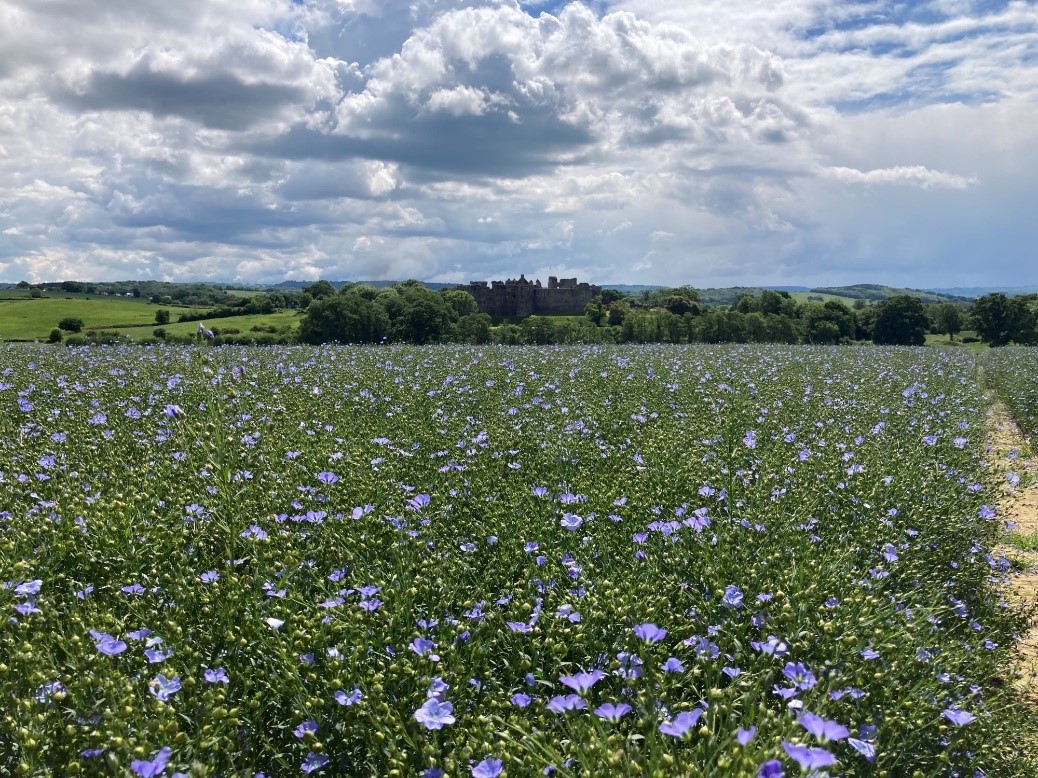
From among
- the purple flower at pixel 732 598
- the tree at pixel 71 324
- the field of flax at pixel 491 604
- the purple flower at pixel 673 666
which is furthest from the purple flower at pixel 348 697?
the tree at pixel 71 324

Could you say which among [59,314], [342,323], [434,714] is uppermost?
[59,314]

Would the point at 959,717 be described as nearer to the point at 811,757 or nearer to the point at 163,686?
the point at 811,757

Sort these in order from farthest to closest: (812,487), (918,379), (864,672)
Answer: (918,379), (812,487), (864,672)

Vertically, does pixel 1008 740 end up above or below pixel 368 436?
below

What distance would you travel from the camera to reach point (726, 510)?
3.95 m

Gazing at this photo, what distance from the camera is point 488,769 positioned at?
1.86 m

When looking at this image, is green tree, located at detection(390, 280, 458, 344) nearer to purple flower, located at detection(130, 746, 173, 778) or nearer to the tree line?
the tree line

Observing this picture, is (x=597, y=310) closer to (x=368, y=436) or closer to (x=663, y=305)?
(x=663, y=305)

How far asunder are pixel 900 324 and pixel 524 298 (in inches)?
2550

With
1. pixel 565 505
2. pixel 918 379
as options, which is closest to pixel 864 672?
pixel 565 505

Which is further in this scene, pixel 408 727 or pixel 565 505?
pixel 565 505

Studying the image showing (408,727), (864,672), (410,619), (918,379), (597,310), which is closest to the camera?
(408,727)

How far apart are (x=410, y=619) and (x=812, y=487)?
9.46 feet

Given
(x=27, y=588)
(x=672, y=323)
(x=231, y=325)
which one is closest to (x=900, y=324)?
(x=672, y=323)
